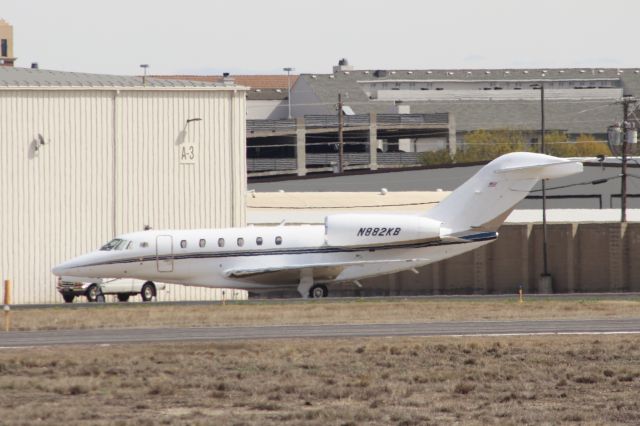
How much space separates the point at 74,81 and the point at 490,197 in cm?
2047

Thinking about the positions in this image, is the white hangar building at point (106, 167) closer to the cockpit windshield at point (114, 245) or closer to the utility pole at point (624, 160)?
the cockpit windshield at point (114, 245)

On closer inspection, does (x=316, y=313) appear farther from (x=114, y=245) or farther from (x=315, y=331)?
(x=114, y=245)

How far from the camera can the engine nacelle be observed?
A: 4941 centimetres

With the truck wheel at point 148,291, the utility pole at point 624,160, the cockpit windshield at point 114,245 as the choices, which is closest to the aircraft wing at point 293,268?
the truck wheel at point 148,291

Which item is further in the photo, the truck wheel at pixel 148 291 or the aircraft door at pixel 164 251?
the truck wheel at pixel 148 291

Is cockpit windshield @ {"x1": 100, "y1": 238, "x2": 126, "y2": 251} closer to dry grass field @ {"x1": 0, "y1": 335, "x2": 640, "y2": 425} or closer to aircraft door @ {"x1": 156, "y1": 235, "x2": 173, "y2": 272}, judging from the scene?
aircraft door @ {"x1": 156, "y1": 235, "x2": 173, "y2": 272}

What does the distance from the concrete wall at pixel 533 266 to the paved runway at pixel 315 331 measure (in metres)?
25.6

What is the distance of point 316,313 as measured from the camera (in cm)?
3894

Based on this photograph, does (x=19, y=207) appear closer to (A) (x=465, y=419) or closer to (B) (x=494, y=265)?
(B) (x=494, y=265)

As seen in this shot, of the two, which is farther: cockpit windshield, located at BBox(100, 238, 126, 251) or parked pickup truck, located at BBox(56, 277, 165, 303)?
parked pickup truck, located at BBox(56, 277, 165, 303)

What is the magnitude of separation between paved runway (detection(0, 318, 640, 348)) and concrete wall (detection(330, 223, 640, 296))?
84.0 feet

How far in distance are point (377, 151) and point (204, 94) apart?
67.2 m

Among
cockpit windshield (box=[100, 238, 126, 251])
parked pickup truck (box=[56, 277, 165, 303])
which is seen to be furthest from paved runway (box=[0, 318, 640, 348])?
parked pickup truck (box=[56, 277, 165, 303])

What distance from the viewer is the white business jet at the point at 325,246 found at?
163 ft
